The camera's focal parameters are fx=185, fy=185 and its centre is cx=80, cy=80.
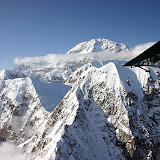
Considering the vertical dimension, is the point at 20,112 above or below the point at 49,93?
below

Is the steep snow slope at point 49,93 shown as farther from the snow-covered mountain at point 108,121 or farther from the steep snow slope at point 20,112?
the snow-covered mountain at point 108,121

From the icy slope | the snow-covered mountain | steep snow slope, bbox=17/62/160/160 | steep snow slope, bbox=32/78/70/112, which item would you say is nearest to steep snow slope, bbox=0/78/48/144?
the icy slope

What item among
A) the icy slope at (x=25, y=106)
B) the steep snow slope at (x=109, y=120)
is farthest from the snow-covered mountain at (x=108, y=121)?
the icy slope at (x=25, y=106)

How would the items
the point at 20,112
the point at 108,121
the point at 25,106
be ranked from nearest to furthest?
the point at 108,121 → the point at 20,112 → the point at 25,106

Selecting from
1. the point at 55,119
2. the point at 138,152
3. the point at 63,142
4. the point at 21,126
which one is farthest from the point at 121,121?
the point at 21,126

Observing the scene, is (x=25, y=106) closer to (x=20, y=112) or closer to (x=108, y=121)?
(x=20, y=112)

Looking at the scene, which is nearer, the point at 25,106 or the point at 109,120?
the point at 109,120

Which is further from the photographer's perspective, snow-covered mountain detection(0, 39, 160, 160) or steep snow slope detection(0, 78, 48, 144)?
steep snow slope detection(0, 78, 48, 144)

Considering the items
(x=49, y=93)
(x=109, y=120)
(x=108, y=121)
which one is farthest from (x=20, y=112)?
(x=109, y=120)

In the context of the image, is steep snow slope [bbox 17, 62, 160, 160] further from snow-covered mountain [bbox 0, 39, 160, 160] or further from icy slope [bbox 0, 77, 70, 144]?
icy slope [bbox 0, 77, 70, 144]
